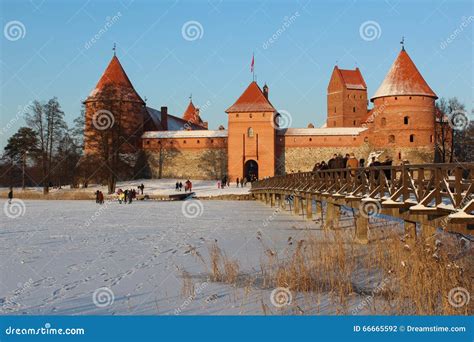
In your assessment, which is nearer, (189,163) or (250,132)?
(250,132)

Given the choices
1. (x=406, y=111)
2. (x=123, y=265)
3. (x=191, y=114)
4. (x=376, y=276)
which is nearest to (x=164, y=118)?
(x=406, y=111)

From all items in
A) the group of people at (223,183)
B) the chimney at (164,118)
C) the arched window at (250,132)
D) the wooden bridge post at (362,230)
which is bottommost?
the wooden bridge post at (362,230)

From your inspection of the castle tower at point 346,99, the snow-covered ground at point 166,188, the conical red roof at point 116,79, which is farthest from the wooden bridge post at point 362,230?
the castle tower at point 346,99

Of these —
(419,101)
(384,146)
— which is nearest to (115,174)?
(384,146)

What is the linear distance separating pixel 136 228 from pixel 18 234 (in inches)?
99.0

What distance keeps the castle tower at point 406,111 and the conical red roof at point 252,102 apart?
25.4 feet

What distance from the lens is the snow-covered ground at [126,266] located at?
5766 millimetres

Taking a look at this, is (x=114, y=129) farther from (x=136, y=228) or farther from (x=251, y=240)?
(x=251, y=240)

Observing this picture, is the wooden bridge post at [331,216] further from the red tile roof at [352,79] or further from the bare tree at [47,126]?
the red tile roof at [352,79]

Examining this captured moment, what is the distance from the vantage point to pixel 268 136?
131ft

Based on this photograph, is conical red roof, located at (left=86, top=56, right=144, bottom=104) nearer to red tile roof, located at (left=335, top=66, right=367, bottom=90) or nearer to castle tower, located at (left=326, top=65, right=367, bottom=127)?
castle tower, located at (left=326, top=65, right=367, bottom=127)

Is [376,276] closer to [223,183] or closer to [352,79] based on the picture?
[223,183]

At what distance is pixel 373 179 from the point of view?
879cm

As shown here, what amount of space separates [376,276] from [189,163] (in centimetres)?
3536
